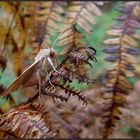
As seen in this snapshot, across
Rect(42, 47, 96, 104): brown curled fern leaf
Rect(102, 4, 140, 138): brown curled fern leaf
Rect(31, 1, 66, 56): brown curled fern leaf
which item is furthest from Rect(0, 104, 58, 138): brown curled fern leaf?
Rect(31, 1, 66, 56): brown curled fern leaf

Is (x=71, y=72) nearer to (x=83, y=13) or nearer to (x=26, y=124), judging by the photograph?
(x=26, y=124)

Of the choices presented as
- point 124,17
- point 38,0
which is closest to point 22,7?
point 38,0

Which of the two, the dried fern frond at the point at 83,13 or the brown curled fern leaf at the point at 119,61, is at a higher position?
the dried fern frond at the point at 83,13

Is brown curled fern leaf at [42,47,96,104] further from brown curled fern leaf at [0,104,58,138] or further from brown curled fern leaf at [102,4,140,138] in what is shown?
brown curled fern leaf at [102,4,140,138]

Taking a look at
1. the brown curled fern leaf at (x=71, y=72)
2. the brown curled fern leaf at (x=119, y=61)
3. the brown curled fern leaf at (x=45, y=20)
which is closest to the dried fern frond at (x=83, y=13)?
the brown curled fern leaf at (x=45, y=20)

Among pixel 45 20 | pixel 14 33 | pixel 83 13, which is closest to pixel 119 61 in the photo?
pixel 83 13

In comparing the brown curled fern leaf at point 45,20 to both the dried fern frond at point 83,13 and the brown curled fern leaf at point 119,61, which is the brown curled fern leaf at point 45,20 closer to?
the dried fern frond at point 83,13
